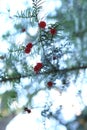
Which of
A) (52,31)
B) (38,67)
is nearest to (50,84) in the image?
(38,67)

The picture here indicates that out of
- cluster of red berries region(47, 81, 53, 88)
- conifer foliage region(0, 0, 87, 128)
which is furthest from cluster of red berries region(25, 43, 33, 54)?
cluster of red berries region(47, 81, 53, 88)

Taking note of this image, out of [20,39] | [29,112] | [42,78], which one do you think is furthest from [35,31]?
[29,112]

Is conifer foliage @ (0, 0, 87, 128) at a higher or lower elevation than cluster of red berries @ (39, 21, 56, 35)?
lower

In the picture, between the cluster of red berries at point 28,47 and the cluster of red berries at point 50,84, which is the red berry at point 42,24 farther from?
the cluster of red berries at point 50,84

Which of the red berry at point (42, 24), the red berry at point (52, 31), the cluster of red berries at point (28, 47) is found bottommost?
the cluster of red berries at point (28, 47)

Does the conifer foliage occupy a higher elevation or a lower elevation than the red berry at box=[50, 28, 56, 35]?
lower

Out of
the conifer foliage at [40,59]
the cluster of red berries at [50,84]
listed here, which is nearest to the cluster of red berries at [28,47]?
the conifer foliage at [40,59]

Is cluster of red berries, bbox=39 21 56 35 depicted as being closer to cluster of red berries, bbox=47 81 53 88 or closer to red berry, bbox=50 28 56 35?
red berry, bbox=50 28 56 35

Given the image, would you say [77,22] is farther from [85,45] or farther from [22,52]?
[22,52]

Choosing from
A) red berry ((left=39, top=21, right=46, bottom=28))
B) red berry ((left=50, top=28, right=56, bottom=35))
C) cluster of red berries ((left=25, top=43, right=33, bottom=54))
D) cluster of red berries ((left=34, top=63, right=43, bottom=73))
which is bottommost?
cluster of red berries ((left=34, top=63, right=43, bottom=73))

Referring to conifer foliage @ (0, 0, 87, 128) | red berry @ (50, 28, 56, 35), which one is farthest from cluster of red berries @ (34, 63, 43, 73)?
red berry @ (50, 28, 56, 35)

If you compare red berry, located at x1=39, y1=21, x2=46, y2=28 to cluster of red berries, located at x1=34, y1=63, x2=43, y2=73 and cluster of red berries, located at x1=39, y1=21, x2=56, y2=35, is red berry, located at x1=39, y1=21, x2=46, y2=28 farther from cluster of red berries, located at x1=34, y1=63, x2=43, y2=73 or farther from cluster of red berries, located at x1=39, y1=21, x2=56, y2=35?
cluster of red berries, located at x1=34, y1=63, x2=43, y2=73
